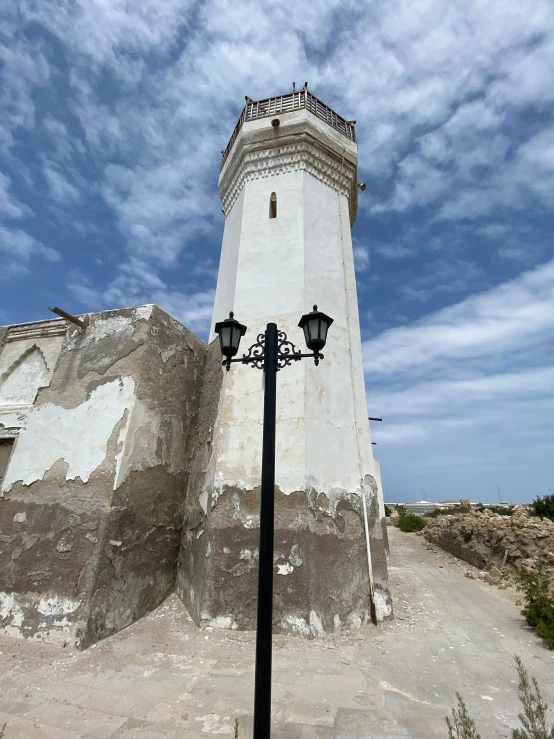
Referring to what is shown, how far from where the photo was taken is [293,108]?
31.5 feet

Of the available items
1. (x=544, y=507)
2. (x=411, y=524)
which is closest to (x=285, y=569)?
(x=544, y=507)

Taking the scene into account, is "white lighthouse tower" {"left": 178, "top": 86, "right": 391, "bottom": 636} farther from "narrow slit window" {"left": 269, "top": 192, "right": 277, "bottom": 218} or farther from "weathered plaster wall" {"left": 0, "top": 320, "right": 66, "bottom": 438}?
"weathered plaster wall" {"left": 0, "top": 320, "right": 66, "bottom": 438}

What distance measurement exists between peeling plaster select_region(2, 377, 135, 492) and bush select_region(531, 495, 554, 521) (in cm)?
1985

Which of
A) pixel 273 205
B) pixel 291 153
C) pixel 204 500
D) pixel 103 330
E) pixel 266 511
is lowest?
pixel 266 511

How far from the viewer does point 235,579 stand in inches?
239

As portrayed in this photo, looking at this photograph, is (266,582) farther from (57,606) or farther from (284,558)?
(57,606)

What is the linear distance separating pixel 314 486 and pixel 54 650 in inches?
165

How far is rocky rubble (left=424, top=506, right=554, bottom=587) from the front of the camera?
9945 millimetres

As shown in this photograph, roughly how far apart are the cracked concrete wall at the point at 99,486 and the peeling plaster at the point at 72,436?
18 mm

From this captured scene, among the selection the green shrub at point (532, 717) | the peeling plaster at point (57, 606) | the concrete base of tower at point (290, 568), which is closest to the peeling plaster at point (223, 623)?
the concrete base of tower at point (290, 568)

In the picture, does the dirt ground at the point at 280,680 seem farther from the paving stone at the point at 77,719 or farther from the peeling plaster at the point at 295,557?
the peeling plaster at the point at 295,557

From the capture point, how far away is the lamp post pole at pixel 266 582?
2740 millimetres

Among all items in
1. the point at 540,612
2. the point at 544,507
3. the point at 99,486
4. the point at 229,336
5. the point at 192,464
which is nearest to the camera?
the point at 229,336

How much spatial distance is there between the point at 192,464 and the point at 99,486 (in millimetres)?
1961
